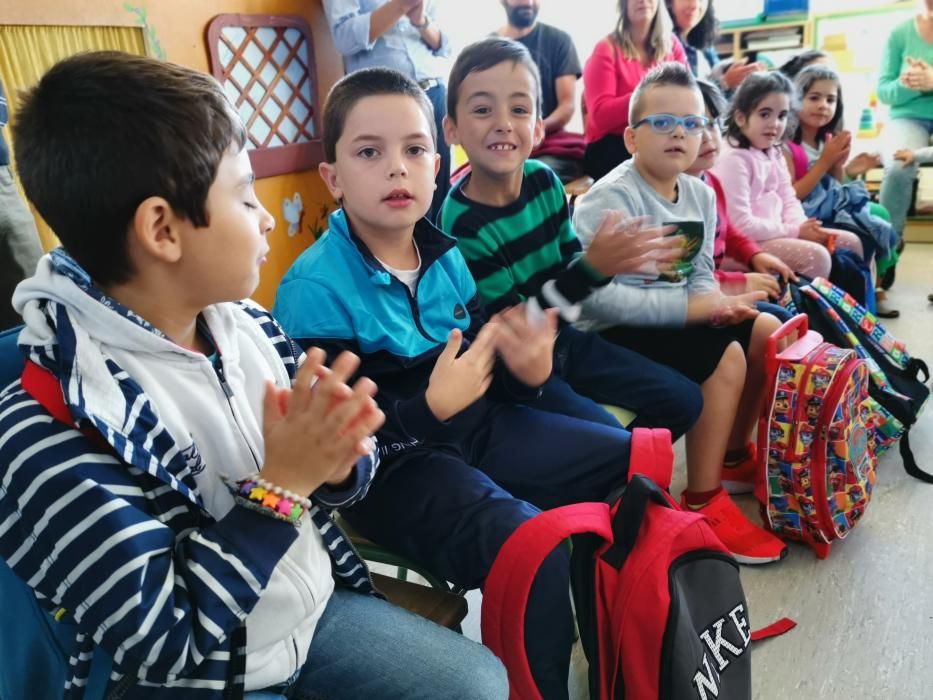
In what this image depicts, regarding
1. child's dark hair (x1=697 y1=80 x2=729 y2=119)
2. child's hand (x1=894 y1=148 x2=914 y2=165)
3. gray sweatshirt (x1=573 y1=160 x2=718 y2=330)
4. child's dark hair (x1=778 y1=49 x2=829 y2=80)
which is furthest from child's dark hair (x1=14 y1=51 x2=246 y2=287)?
child's hand (x1=894 y1=148 x2=914 y2=165)

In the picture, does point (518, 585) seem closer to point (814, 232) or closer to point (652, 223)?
point (652, 223)

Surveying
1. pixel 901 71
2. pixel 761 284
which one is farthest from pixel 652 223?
pixel 901 71

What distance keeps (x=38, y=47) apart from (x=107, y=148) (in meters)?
1.30

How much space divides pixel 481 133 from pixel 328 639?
97 cm

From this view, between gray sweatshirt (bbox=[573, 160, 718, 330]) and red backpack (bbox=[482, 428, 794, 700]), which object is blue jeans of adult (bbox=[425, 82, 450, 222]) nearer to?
gray sweatshirt (bbox=[573, 160, 718, 330])

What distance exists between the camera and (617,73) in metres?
2.46

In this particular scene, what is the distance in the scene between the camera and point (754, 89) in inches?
90.0

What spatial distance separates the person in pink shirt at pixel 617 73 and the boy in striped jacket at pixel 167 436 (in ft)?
6.28

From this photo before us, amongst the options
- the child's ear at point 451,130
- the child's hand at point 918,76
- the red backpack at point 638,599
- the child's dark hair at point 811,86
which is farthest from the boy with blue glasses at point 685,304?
the child's hand at point 918,76

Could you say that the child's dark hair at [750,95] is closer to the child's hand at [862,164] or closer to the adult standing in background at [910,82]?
the child's hand at [862,164]

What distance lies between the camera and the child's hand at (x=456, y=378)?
37.4 inches

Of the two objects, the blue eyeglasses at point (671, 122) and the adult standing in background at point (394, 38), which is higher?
the adult standing in background at point (394, 38)

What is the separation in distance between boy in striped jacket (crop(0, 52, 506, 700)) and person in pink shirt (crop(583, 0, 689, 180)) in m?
1.91

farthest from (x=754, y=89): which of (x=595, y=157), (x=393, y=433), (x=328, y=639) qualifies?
(x=328, y=639)
